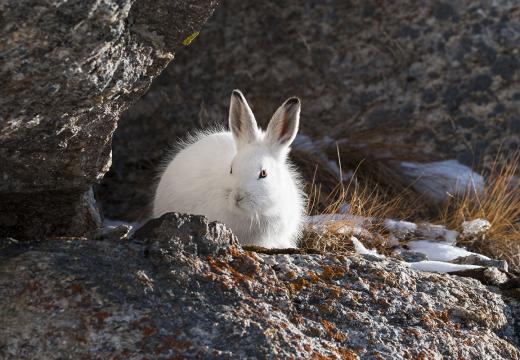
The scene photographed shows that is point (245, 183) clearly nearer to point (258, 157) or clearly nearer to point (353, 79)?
point (258, 157)

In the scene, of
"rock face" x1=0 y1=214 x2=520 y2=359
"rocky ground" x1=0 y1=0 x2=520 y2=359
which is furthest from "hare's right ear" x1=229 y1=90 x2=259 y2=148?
"rock face" x1=0 y1=214 x2=520 y2=359

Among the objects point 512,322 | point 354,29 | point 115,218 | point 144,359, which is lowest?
point 115,218

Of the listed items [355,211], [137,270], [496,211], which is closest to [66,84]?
[137,270]

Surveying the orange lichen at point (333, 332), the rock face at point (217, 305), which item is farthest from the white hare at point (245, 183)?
the orange lichen at point (333, 332)

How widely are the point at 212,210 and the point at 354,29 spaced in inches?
115

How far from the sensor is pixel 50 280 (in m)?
3.14

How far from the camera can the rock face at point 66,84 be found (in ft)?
9.52

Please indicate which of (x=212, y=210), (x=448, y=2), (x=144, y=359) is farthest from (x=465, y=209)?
(x=144, y=359)

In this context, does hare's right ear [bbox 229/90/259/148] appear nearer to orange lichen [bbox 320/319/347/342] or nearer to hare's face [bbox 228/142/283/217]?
hare's face [bbox 228/142/283/217]

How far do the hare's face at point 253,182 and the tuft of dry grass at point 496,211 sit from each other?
1.97 meters

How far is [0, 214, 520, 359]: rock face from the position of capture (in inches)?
116

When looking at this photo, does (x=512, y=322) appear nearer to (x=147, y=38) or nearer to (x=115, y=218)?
(x=147, y=38)

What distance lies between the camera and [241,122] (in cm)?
Answer: 541

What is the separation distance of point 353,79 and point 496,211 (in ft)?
6.11
